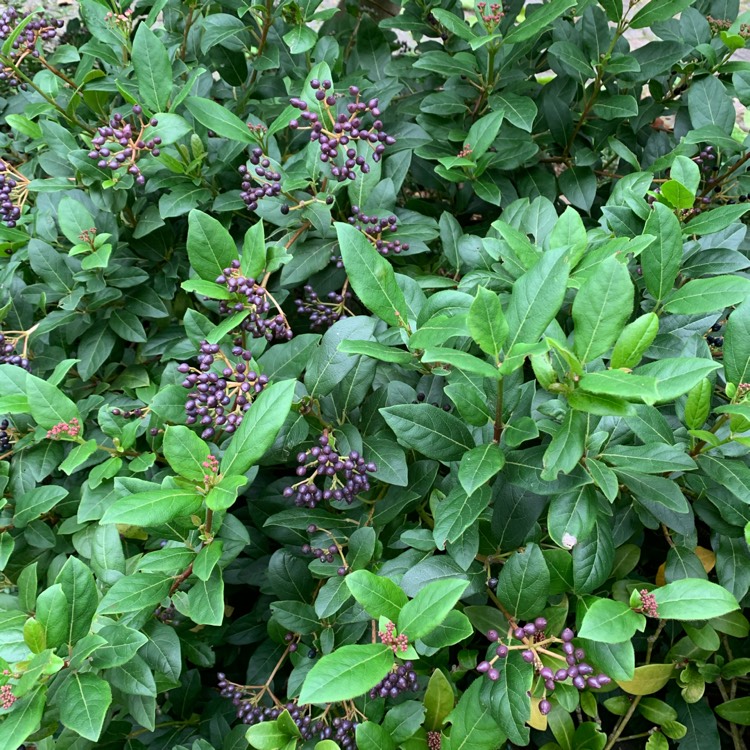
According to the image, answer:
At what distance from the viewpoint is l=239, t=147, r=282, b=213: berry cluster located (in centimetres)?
168

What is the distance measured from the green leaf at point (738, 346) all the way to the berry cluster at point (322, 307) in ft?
3.01

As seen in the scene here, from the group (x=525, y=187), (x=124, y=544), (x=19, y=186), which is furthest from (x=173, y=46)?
(x=124, y=544)

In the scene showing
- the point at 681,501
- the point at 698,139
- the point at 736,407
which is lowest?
the point at 681,501

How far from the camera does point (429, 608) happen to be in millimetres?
1139

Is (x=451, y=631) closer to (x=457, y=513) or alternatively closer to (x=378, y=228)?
(x=457, y=513)

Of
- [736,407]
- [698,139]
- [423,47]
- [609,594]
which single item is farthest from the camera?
[423,47]

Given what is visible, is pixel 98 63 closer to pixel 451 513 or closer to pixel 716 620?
pixel 451 513

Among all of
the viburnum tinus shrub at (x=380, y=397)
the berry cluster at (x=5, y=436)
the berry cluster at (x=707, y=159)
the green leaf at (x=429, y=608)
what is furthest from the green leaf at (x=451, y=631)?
the berry cluster at (x=707, y=159)

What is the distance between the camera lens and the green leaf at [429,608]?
3.67ft

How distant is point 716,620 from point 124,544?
1.48m

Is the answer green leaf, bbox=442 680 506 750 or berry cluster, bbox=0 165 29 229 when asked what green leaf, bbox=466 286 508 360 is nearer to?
green leaf, bbox=442 680 506 750

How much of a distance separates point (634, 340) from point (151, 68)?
146 cm

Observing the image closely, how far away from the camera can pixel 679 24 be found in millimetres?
2111

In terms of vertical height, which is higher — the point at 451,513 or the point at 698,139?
the point at 698,139
